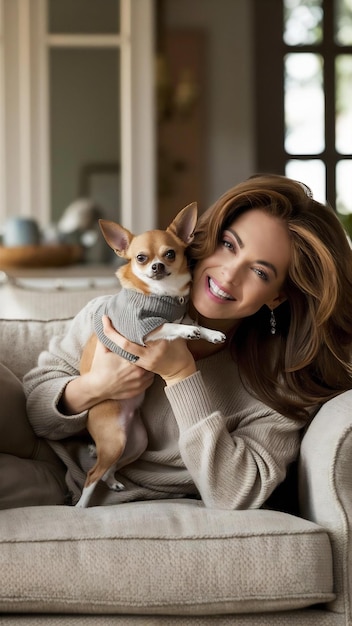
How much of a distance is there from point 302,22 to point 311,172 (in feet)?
4.05

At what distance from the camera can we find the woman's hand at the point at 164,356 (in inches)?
67.2

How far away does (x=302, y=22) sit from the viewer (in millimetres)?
7324

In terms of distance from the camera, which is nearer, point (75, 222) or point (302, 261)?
point (302, 261)

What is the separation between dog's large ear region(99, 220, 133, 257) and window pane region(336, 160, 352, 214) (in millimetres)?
5854

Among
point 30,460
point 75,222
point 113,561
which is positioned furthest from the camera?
point 75,222

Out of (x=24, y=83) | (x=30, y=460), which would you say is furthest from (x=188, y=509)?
(x=24, y=83)

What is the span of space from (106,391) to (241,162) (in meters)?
5.76

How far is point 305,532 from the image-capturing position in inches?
61.6

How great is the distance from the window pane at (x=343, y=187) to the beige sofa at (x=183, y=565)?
6.01 metres

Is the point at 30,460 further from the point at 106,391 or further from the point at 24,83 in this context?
the point at 24,83

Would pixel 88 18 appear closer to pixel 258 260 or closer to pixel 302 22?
pixel 302 22

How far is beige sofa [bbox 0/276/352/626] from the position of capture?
1.50 m

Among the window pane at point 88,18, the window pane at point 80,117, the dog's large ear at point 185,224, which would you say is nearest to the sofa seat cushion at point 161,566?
the dog's large ear at point 185,224

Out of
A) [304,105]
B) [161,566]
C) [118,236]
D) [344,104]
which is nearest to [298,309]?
Result: [118,236]
